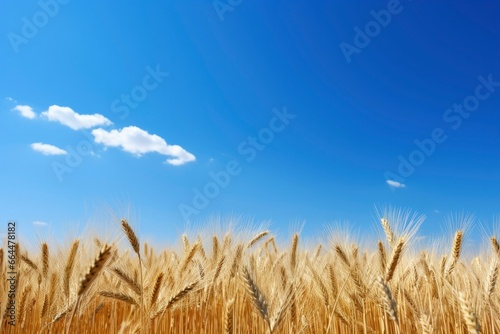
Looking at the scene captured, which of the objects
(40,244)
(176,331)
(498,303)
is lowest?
(176,331)

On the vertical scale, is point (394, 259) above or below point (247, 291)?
above

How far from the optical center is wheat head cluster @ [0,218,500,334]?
235cm

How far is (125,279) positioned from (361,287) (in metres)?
1.54

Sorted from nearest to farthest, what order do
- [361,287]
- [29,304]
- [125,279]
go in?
[125,279] → [361,287] → [29,304]

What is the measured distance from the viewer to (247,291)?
2301 mm

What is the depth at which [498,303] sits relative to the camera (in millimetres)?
2629

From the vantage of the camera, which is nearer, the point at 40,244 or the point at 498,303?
the point at 498,303

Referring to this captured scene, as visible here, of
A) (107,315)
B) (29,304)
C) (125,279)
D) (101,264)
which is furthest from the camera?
(107,315)

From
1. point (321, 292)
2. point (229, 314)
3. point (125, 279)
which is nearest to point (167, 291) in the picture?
point (125, 279)

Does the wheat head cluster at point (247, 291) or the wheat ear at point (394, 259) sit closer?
the wheat head cluster at point (247, 291)

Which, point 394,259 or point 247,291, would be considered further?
point 394,259

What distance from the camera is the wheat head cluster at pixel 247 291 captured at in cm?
235

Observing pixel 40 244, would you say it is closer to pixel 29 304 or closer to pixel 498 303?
pixel 29 304

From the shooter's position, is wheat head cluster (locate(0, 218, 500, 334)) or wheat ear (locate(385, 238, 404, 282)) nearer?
wheat head cluster (locate(0, 218, 500, 334))
